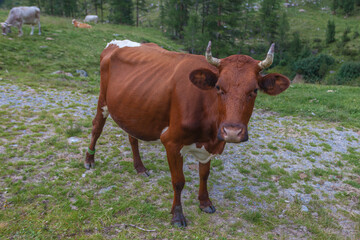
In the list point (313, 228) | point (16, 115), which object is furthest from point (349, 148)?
point (16, 115)

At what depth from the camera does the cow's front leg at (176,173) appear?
3566mm

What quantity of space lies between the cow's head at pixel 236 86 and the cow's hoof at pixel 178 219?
1.61 meters

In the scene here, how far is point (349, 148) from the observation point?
6742 mm

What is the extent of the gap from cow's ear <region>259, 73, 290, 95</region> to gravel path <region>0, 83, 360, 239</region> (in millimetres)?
2209

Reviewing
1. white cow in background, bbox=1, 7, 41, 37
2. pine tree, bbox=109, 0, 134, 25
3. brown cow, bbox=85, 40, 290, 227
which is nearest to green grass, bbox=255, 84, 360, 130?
brown cow, bbox=85, 40, 290, 227

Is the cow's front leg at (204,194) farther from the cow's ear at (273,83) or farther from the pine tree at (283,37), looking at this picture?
the pine tree at (283,37)

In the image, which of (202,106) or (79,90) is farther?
(79,90)

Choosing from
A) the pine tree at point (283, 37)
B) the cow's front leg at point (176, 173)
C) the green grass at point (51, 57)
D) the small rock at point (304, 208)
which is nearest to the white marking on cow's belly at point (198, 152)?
the cow's front leg at point (176, 173)

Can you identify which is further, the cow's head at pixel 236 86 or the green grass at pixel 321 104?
the green grass at pixel 321 104

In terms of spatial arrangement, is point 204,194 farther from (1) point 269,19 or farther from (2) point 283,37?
(1) point 269,19

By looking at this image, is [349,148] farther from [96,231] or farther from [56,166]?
[56,166]

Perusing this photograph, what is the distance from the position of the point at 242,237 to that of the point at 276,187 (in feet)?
5.93

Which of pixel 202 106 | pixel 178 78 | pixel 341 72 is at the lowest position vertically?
pixel 341 72

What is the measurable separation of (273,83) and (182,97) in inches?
48.5
